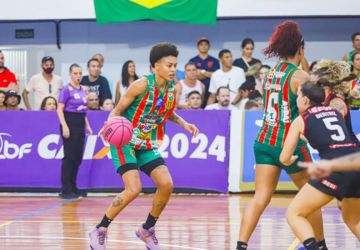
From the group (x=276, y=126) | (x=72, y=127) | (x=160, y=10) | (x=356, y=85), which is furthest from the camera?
(x=160, y=10)

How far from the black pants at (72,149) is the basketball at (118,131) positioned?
20.0 ft

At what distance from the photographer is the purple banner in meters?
15.6

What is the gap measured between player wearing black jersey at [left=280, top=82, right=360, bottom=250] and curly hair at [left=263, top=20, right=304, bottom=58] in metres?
0.70

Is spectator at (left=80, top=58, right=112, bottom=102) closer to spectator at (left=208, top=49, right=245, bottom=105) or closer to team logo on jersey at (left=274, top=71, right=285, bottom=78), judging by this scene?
spectator at (left=208, top=49, right=245, bottom=105)

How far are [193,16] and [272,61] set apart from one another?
6.77 feet

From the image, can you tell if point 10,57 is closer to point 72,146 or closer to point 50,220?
point 72,146

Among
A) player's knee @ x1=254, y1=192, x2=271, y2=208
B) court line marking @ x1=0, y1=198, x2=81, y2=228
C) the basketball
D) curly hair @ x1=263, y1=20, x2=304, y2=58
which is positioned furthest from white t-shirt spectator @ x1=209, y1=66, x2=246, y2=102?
player's knee @ x1=254, y1=192, x2=271, y2=208

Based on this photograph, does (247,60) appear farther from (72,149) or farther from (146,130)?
(146,130)

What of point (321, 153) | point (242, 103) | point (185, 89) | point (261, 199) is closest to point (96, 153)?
point (185, 89)

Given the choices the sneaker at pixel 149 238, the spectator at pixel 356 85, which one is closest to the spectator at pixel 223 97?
the spectator at pixel 356 85

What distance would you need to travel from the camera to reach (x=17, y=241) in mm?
10312

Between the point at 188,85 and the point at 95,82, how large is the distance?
69.5 inches

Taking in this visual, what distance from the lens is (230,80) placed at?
56.2 ft

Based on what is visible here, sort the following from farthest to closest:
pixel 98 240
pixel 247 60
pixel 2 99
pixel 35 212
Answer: pixel 247 60 < pixel 2 99 < pixel 35 212 < pixel 98 240
